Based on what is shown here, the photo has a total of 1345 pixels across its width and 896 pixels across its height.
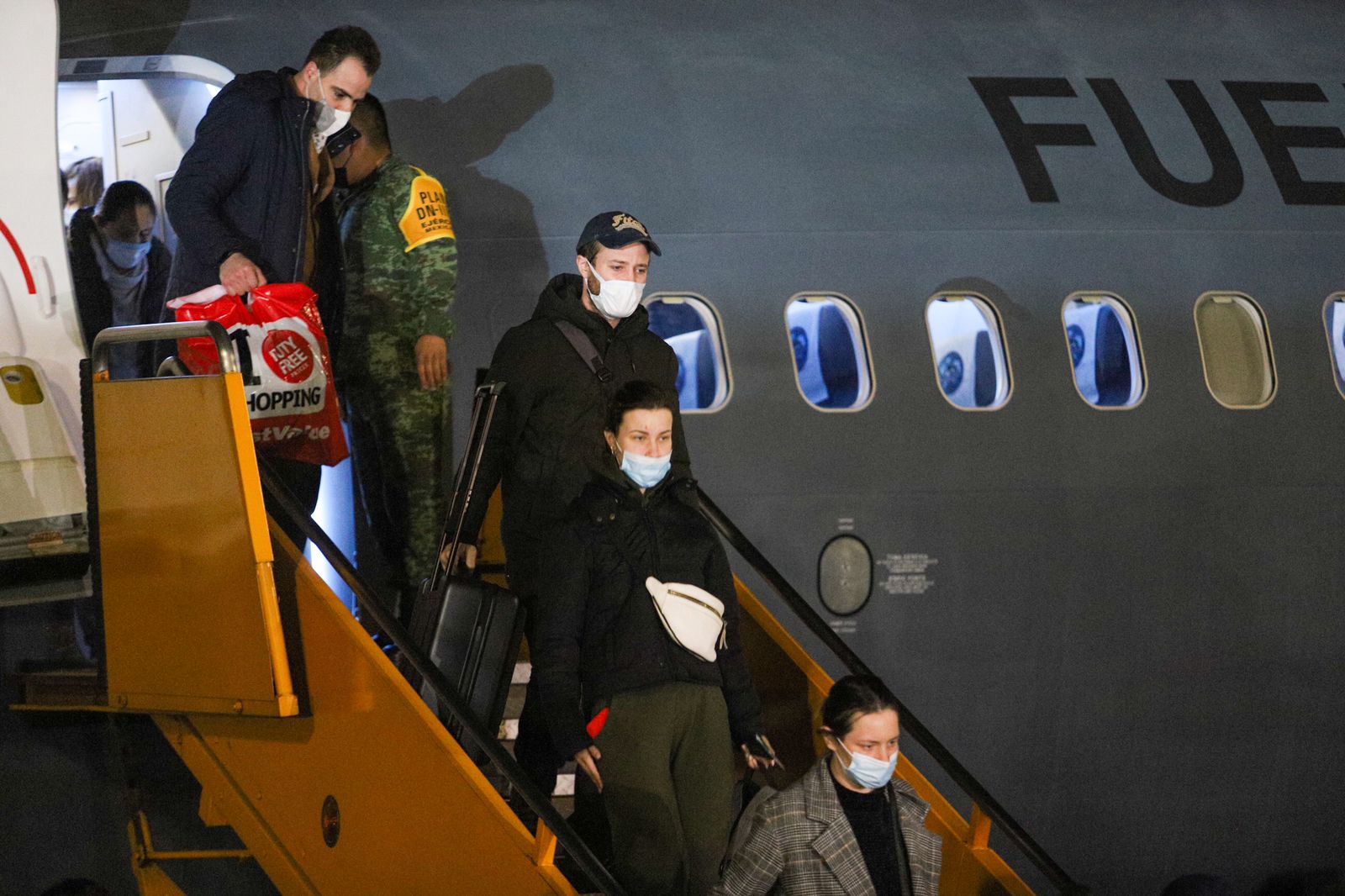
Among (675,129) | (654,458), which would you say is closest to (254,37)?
(675,129)

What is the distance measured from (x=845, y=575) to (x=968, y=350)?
1322mm

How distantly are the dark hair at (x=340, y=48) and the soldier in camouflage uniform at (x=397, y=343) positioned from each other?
67 centimetres

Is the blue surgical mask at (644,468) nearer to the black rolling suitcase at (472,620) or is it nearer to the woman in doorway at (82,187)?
the black rolling suitcase at (472,620)

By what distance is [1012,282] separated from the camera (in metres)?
6.79

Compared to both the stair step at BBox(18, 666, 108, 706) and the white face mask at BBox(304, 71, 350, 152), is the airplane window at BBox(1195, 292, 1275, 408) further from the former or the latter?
the stair step at BBox(18, 666, 108, 706)

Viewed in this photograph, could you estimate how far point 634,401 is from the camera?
4.30 m

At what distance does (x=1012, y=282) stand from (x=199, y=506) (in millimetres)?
3998

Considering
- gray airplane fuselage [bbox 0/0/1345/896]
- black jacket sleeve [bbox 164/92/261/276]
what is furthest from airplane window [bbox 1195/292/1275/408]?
black jacket sleeve [bbox 164/92/261/276]

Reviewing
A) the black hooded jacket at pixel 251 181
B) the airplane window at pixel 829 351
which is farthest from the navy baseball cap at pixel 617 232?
the airplane window at pixel 829 351

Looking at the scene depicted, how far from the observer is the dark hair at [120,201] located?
6094 mm

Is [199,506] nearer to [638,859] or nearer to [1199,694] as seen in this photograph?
[638,859]

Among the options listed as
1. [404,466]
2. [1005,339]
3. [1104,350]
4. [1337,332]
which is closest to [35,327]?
[404,466]

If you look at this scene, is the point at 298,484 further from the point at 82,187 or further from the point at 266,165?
the point at 82,187

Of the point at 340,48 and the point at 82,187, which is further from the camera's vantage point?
the point at 82,187
